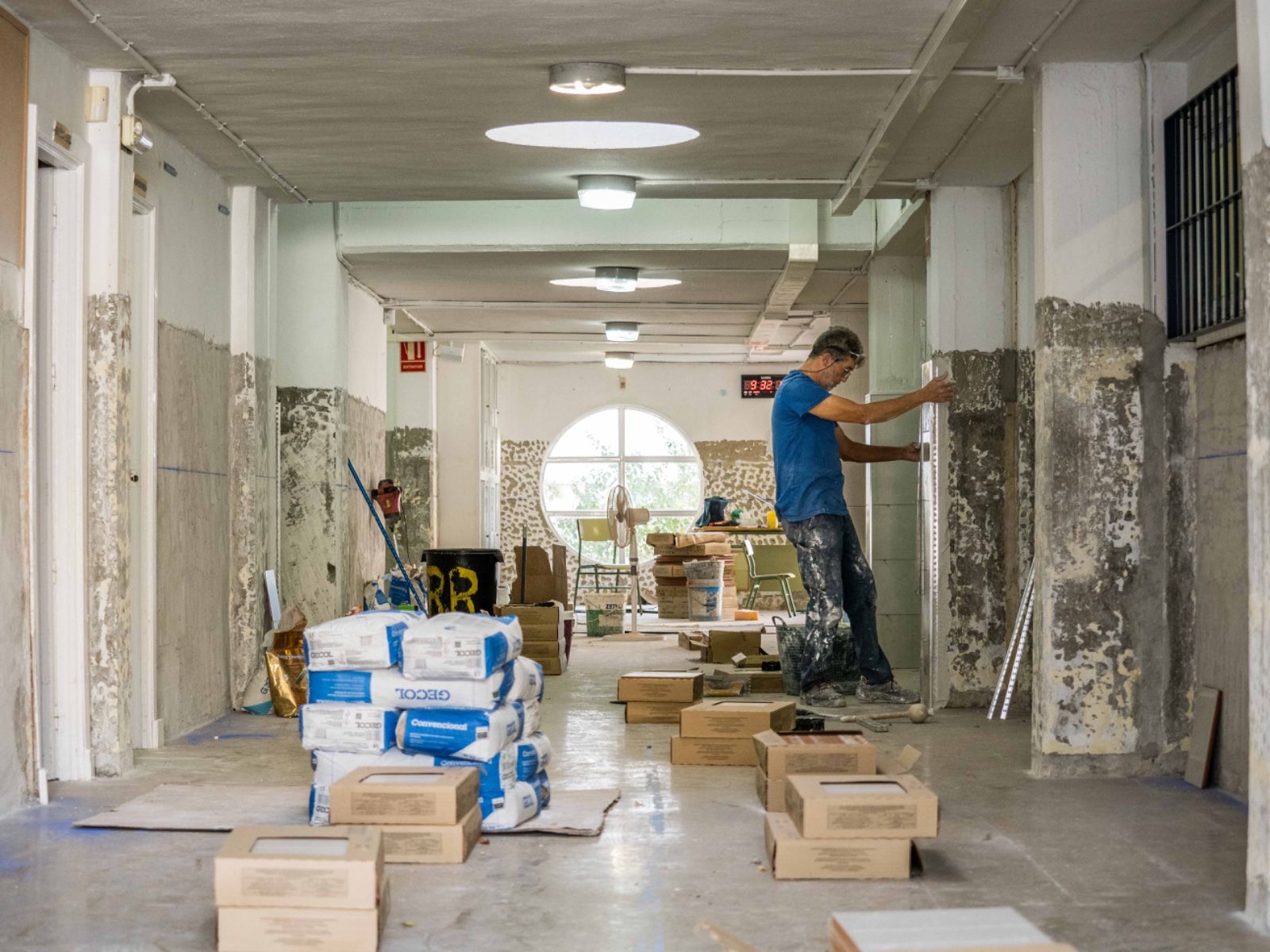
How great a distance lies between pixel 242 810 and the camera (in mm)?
4246

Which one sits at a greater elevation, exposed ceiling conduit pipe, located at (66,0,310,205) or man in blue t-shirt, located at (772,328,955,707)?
exposed ceiling conduit pipe, located at (66,0,310,205)

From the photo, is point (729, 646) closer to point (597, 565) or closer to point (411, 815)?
point (411, 815)

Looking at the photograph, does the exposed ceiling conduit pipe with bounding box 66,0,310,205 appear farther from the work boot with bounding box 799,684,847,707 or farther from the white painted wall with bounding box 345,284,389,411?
the work boot with bounding box 799,684,847,707

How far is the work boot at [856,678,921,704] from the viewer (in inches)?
264

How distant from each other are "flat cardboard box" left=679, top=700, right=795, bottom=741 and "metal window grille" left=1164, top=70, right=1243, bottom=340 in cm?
205

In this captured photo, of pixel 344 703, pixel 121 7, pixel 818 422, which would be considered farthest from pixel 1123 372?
pixel 121 7

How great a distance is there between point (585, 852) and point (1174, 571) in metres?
2.39

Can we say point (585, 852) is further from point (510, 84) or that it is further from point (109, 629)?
point (510, 84)

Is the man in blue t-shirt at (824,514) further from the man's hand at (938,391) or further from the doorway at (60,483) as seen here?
the doorway at (60,483)

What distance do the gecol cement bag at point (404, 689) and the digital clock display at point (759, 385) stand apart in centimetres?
1276

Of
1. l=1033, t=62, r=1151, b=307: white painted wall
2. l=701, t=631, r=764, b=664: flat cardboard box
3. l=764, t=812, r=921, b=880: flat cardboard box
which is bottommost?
l=764, t=812, r=921, b=880: flat cardboard box

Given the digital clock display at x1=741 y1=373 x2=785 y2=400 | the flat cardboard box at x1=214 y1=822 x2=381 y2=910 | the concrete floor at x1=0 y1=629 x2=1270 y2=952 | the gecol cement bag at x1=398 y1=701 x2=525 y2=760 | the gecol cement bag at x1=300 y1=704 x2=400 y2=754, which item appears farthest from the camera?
the digital clock display at x1=741 y1=373 x2=785 y2=400

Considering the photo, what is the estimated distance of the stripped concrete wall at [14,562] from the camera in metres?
4.18

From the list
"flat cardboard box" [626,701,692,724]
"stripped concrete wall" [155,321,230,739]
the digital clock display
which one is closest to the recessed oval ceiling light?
"stripped concrete wall" [155,321,230,739]
